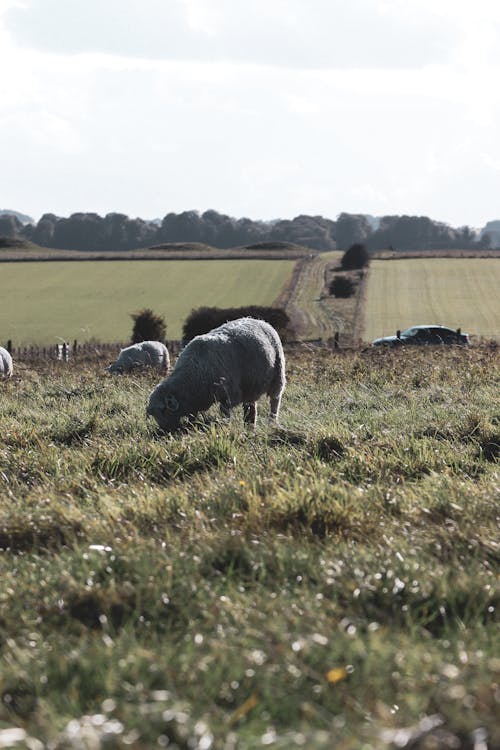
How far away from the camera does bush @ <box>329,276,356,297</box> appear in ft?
197

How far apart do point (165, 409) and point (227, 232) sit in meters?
157

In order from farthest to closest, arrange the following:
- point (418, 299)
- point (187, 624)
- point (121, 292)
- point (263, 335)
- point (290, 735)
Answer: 1. point (121, 292)
2. point (418, 299)
3. point (263, 335)
4. point (187, 624)
5. point (290, 735)

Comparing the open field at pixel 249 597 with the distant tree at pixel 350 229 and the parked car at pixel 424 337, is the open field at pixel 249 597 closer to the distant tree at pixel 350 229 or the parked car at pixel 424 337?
the parked car at pixel 424 337

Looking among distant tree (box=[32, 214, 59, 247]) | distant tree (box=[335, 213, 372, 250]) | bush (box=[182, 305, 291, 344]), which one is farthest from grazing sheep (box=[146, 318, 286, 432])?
distant tree (box=[335, 213, 372, 250])

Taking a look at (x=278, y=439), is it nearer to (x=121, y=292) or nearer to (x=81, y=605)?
(x=81, y=605)

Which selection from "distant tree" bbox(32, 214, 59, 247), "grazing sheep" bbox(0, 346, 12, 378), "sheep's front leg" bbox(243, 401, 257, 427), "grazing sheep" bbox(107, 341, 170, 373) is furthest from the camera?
"distant tree" bbox(32, 214, 59, 247)

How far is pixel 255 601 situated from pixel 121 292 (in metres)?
61.4

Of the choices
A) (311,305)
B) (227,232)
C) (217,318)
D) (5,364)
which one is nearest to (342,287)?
(311,305)

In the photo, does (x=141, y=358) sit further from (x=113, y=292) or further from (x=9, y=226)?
(x=9, y=226)

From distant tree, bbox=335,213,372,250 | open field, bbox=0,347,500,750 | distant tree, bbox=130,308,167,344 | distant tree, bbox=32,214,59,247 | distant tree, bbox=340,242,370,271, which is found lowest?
distant tree, bbox=130,308,167,344

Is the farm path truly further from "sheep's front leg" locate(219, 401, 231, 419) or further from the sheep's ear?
the sheep's ear

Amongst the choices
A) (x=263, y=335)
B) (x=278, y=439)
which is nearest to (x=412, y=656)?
(x=278, y=439)

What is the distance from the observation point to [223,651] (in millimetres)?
3182

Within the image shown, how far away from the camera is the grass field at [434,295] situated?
49.2 m
